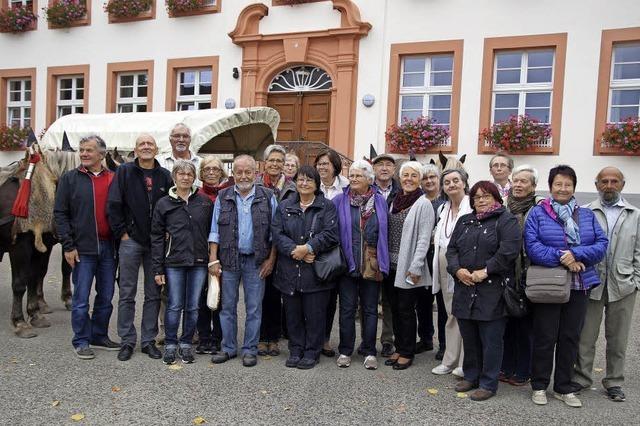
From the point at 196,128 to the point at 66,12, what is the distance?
8.08m

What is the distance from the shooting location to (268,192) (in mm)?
4645

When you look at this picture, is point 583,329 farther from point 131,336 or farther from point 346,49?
point 346,49

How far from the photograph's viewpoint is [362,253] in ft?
14.8

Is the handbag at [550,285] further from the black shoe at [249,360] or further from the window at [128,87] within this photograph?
the window at [128,87]

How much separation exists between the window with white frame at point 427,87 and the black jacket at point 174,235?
791cm

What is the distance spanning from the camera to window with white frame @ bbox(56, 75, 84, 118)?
14.9m

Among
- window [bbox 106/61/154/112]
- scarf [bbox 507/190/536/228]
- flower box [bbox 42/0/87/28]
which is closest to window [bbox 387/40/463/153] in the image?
window [bbox 106/61/154/112]

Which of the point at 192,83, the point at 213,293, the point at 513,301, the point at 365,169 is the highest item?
the point at 192,83

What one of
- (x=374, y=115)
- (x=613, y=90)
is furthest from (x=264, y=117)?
(x=613, y=90)

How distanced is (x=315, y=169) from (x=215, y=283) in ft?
4.00

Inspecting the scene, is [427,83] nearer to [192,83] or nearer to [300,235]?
[192,83]

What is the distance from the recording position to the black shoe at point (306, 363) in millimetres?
4520

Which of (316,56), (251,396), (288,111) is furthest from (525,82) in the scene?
(251,396)

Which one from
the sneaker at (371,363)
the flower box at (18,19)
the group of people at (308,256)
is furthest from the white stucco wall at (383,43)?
the sneaker at (371,363)
